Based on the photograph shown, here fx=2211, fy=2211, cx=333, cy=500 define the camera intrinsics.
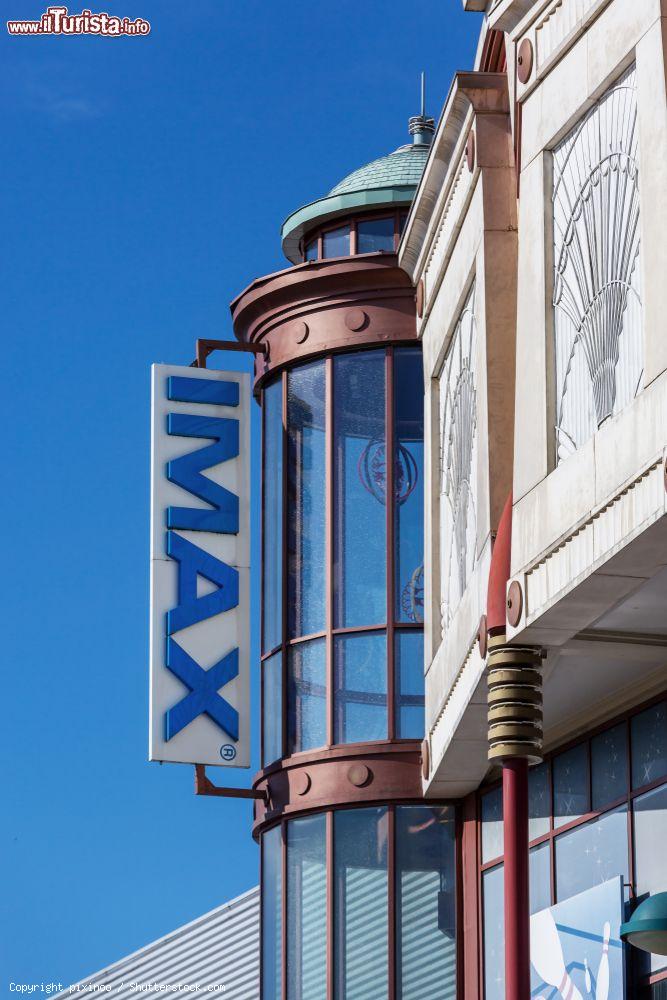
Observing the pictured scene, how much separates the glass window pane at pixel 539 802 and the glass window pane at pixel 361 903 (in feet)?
Result: 8.12

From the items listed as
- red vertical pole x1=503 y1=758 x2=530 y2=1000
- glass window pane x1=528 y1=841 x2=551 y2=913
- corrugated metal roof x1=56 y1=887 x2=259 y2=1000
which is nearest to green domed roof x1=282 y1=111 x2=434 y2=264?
glass window pane x1=528 y1=841 x2=551 y2=913

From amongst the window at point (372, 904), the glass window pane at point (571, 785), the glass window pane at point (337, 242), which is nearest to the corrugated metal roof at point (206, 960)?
the window at point (372, 904)

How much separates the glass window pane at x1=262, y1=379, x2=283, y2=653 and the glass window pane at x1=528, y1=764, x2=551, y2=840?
4536 mm

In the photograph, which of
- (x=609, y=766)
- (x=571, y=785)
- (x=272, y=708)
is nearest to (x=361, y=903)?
(x=272, y=708)

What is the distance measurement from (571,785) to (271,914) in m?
5.19

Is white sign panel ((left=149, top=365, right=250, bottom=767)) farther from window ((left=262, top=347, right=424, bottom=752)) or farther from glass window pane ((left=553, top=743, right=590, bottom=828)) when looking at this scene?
glass window pane ((left=553, top=743, right=590, bottom=828))

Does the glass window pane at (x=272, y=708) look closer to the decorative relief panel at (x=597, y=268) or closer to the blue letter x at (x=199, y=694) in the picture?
the blue letter x at (x=199, y=694)

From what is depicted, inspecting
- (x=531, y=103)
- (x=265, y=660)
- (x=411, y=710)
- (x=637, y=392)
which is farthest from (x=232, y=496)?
(x=637, y=392)

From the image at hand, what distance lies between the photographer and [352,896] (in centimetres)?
2364

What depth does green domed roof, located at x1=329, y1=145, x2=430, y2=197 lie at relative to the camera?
26422 millimetres

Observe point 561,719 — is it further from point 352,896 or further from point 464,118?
point 464,118

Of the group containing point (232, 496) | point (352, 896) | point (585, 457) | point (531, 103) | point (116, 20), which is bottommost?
point (352, 896)

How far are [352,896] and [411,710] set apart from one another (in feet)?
6.90

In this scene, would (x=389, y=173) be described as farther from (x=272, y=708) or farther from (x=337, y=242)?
(x=272, y=708)
